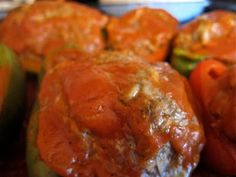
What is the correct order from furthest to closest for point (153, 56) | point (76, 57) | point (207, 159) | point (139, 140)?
point (153, 56) → point (76, 57) → point (207, 159) → point (139, 140)

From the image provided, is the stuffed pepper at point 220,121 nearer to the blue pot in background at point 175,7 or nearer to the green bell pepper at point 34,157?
the green bell pepper at point 34,157

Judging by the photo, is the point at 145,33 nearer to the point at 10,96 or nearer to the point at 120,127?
the point at 10,96

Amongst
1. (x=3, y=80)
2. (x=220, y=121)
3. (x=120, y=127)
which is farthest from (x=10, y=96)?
(x=220, y=121)

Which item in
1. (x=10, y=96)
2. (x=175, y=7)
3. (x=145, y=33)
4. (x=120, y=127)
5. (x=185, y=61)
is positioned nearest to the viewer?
(x=120, y=127)

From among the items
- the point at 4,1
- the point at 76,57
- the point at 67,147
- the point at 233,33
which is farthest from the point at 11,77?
the point at 4,1

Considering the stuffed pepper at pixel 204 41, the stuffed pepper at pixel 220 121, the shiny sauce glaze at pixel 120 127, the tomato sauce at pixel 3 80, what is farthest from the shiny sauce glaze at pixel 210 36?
the tomato sauce at pixel 3 80

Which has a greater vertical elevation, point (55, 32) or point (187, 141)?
point (187, 141)

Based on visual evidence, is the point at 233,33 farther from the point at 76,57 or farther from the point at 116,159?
the point at 116,159
